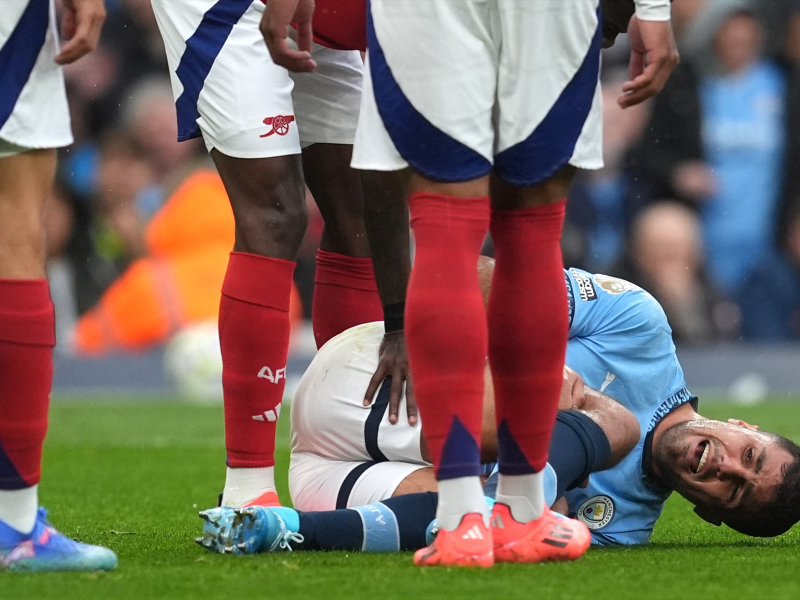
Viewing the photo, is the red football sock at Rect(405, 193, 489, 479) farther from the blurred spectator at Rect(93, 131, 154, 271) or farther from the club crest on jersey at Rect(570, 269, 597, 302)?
the blurred spectator at Rect(93, 131, 154, 271)

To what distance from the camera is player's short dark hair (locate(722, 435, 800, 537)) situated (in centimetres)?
318

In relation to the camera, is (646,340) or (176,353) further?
(176,353)

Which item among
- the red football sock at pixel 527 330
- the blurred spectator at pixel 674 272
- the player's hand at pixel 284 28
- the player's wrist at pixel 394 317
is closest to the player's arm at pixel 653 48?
the red football sock at pixel 527 330

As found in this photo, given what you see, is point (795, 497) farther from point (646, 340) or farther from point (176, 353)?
point (176, 353)

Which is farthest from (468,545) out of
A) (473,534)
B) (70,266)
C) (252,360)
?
(70,266)

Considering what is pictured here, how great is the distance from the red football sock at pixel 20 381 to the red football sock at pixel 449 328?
0.65 m

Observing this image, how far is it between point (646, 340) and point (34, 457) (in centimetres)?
163

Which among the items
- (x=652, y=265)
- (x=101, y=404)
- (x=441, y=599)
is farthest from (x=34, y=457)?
(x=652, y=265)

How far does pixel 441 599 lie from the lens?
6.97 feet

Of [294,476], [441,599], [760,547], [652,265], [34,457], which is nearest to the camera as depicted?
[441,599]

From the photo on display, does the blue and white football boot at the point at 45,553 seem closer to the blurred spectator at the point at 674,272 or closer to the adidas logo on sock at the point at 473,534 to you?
the adidas logo on sock at the point at 473,534

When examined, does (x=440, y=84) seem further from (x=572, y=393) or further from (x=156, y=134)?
(x=156, y=134)

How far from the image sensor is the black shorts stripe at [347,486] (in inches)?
122

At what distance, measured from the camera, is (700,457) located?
3264 mm
